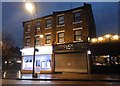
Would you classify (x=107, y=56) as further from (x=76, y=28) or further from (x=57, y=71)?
(x=57, y=71)

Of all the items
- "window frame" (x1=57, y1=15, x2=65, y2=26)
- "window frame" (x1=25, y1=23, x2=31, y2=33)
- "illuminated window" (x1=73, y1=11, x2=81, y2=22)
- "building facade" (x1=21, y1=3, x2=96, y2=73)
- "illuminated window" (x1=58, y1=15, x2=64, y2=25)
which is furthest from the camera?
"window frame" (x1=25, y1=23, x2=31, y2=33)

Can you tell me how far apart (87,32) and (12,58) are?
3968 centimetres

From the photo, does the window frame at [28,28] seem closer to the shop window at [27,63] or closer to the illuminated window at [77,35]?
the shop window at [27,63]

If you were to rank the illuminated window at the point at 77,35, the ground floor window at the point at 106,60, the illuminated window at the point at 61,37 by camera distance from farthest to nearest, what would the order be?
1. the illuminated window at the point at 61,37
2. the illuminated window at the point at 77,35
3. the ground floor window at the point at 106,60

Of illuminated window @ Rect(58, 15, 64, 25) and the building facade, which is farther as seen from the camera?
illuminated window @ Rect(58, 15, 64, 25)

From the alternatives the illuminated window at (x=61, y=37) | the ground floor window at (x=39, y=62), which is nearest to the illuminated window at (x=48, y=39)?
the illuminated window at (x=61, y=37)

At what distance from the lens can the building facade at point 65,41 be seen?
95.9ft

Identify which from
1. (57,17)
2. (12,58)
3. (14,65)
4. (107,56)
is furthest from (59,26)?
(12,58)

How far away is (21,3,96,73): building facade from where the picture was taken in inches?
1150

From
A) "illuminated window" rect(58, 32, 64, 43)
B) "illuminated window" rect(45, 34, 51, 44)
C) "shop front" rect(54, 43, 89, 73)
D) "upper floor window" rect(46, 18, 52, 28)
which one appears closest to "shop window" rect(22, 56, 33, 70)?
"illuminated window" rect(45, 34, 51, 44)

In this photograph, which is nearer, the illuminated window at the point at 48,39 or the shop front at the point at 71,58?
the shop front at the point at 71,58

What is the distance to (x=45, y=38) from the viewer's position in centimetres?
3391

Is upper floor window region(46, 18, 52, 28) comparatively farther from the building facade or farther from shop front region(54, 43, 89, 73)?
shop front region(54, 43, 89, 73)

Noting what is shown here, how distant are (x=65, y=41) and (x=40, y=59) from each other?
5.67 metres
